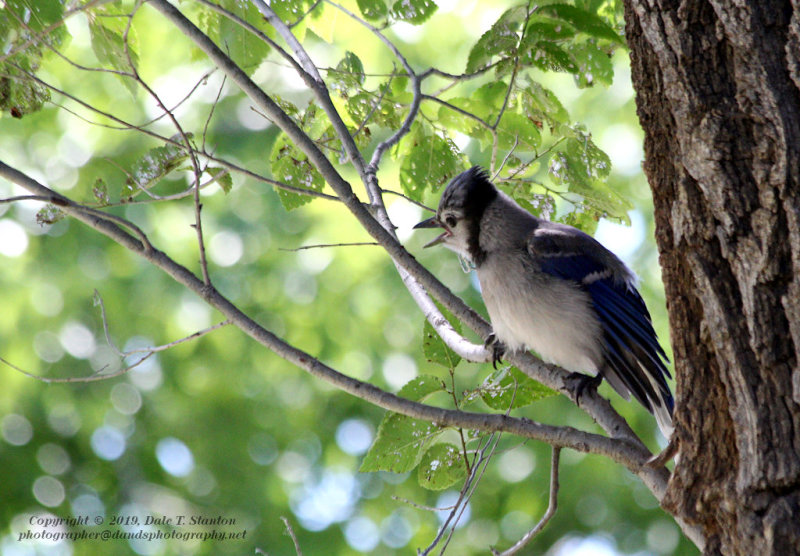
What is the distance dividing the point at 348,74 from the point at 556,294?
3.56 feet

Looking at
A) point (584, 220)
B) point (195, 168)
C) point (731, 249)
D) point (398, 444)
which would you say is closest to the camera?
point (731, 249)

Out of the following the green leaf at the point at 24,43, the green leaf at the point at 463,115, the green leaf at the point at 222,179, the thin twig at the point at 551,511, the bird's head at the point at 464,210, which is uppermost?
the green leaf at the point at 463,115

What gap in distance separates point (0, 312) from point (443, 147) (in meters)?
3.86

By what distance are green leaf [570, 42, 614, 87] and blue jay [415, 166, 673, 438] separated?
22.4 inches

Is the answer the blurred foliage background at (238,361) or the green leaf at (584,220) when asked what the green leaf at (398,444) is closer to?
the green leaf at (584,220)

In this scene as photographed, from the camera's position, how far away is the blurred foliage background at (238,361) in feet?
16.5

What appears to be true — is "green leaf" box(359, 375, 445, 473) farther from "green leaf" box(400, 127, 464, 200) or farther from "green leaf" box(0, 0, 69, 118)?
"green leaf" box(0, 0, 69, 118)

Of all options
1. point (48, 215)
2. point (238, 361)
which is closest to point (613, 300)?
point (48, 215)

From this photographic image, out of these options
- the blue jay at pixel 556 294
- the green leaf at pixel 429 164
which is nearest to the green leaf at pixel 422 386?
the blue jay at pixel 556 294

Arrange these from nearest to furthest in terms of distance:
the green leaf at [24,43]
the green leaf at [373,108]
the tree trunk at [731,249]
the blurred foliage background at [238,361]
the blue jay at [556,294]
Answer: the tree trunk at [731,249] < the green leaf at [24,43] < the green leaf at [373,108] < the blue jay at [556,294] < the blurred foliage background at [238,361]

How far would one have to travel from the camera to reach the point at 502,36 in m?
2.30

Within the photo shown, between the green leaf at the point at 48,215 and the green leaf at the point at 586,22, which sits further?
the green leaf at the point at 586,22

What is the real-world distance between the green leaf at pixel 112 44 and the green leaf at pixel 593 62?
1.28 metres

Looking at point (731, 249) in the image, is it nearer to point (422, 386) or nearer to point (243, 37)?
point (422, 386)
